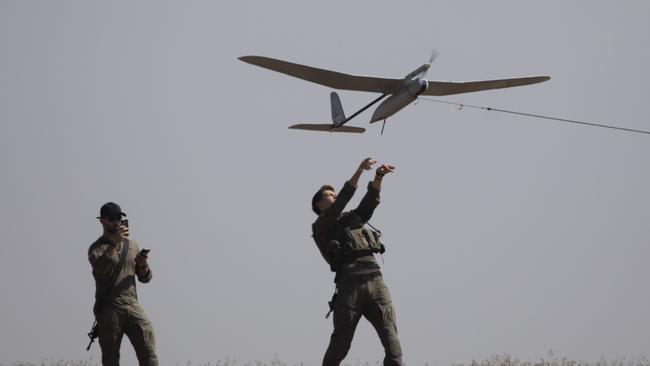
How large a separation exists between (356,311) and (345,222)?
92 cm

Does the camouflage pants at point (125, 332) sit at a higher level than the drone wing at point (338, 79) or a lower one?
lower

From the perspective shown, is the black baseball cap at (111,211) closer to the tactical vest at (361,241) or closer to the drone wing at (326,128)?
the tactical vest at (361,241)

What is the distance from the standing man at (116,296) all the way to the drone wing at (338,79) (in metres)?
5.62

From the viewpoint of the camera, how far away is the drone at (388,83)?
45.3 feet

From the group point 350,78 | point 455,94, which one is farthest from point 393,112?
point 455,94

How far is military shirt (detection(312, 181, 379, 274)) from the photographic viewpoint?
885 cm

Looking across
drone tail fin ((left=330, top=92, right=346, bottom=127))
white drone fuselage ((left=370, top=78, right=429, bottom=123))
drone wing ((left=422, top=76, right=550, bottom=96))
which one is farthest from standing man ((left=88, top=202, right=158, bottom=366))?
drone tail fin ((left=330, top=92, right=346, bottom=127))

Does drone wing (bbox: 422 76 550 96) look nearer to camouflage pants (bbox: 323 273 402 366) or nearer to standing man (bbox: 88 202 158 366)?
camouflage pants (bbox: 323 273 402 366)

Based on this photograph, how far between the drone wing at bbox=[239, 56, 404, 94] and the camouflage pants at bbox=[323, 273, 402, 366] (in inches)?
223

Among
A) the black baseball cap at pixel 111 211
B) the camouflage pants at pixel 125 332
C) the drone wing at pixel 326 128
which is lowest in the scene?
the camouflage pants at pixel 125 332

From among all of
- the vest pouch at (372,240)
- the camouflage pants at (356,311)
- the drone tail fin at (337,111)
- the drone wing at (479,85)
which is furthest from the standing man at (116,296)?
the drone tail fin at (337,111)

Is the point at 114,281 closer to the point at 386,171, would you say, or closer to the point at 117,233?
the point at 117,233

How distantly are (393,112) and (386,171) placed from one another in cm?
542

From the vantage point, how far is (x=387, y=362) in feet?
27.8
